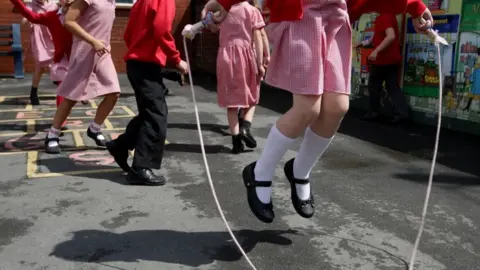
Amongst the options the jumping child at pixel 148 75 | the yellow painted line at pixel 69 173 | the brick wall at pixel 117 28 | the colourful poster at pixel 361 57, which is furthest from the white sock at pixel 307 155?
the brick wall at pixel 117 28

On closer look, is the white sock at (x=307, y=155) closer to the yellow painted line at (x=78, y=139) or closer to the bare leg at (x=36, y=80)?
the yellow painted line at (x=78, y=139)

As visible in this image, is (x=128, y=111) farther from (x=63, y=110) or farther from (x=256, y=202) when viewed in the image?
(x=256, y=202)

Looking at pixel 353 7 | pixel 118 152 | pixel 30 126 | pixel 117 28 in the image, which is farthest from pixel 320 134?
pixel 117 28

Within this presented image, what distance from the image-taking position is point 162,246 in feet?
9.95

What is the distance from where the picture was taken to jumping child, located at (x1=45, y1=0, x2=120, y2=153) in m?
4.83

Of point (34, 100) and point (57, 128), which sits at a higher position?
point (57, 128)

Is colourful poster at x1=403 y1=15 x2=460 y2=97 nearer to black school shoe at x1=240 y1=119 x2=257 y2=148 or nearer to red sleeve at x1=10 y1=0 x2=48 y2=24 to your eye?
black school shoe at x1=240 y1=119 x2=257 y2=148

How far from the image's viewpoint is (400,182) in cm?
451

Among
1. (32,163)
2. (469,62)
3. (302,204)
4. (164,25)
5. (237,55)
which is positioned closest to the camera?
(302,204)

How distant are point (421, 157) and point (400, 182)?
46.8 inches

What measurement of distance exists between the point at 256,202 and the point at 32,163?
2.90m

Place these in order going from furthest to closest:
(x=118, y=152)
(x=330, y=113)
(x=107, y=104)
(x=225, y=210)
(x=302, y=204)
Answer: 1. (x=107, y=104)
2. (x=118, y=152)
3. (x=225, y=210)
4. (x=302, y=204)
5. (x=330, y=113)

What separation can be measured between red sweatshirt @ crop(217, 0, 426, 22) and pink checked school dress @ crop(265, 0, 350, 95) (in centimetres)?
5

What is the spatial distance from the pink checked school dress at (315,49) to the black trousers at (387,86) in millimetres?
5111
